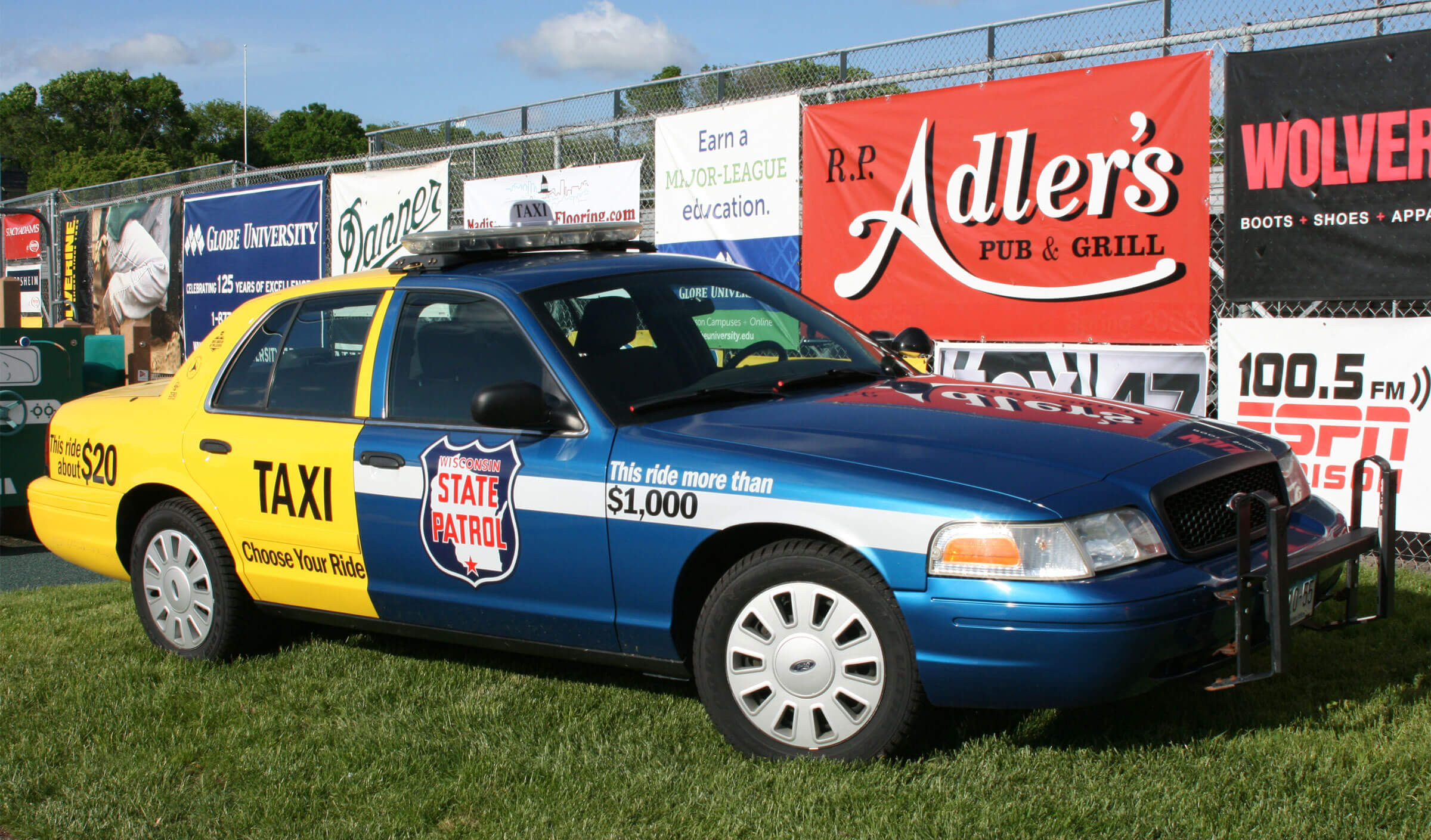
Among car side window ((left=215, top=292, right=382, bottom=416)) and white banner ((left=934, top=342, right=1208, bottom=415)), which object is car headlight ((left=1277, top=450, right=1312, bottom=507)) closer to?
white banner ((left=934, top=342, right=1208, bottom=415))

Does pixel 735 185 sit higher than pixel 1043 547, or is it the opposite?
pixel 735 185

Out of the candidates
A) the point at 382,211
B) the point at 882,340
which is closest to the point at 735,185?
the point at 882,340

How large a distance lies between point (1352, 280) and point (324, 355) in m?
5.09

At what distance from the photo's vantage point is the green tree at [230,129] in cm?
10728

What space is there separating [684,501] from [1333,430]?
431cm

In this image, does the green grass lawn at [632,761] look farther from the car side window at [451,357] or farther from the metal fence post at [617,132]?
the metal fence post at [617,132]

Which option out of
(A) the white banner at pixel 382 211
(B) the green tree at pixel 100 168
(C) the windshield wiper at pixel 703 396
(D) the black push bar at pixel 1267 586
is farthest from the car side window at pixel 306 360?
(B) the green tree at pixel 100 168

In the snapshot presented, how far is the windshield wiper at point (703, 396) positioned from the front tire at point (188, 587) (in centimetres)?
203

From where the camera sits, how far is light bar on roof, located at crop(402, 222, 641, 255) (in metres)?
5.23

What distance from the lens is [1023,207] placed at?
781cm

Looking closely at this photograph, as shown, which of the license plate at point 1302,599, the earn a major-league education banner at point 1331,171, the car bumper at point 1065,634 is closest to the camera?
the car bumper at point 1065,634

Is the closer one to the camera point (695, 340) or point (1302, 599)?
point (1302, 599)

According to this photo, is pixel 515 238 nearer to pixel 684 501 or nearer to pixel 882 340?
pixel 882 340

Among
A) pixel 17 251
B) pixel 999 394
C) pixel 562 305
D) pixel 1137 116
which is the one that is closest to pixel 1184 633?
pixel 999 394
